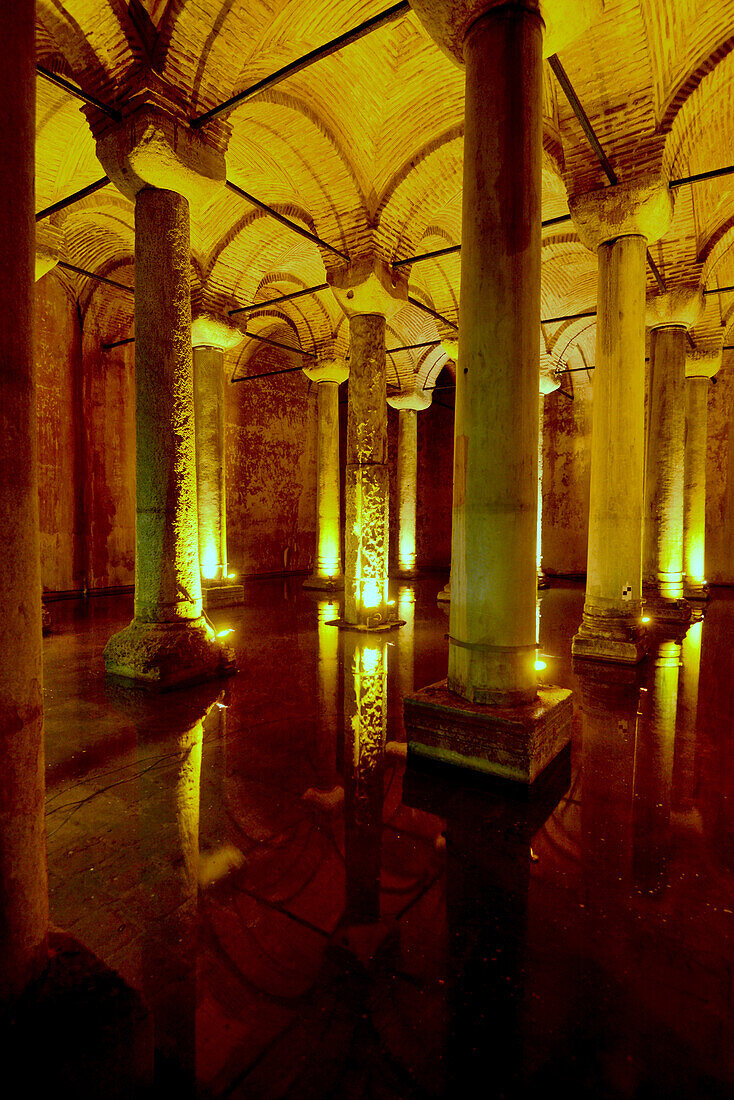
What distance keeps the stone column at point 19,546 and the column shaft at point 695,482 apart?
1208cm

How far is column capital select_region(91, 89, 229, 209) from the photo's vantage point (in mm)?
4738

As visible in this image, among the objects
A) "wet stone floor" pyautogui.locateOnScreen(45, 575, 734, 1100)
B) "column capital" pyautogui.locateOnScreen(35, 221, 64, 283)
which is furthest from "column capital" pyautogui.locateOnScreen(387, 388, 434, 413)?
"wet stone floor" pyautogui.locateOnScreen(45, 575, 734, 1100)

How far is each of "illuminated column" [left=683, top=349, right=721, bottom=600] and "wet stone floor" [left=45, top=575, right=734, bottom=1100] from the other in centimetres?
794

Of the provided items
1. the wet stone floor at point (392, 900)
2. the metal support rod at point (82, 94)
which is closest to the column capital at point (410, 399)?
the metal support rod at point (82, 94)

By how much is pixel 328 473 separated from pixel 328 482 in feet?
0.64

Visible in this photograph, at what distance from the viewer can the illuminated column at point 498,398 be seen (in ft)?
10.8

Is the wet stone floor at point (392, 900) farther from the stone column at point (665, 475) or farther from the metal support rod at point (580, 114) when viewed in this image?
the stone column at point (665, 475)

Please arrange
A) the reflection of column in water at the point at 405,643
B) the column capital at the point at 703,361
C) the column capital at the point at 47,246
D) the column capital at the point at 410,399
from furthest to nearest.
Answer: the column capital at the point at 410,399 < the column capital at the point at 703,361 < the column capital at the point at 47,246 < the reflection of column in water at the point at 405,643

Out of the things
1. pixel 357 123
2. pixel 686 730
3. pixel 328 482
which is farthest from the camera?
pixel 328 482

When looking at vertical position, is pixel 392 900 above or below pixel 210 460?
below

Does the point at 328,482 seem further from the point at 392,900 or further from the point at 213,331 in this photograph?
the point at 392,900

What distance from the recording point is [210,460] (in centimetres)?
938

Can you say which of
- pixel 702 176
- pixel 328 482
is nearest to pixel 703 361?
pixel 702 176

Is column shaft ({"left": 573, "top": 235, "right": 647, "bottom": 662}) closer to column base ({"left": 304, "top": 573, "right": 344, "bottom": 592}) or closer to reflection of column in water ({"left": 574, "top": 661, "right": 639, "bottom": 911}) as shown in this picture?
reflection of column in water ({"left": 574, "top": 661, "right": 639, "bottom": 911})
